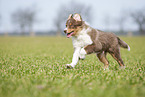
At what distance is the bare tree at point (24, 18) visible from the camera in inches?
2586

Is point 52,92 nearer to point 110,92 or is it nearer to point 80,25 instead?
point 110,92

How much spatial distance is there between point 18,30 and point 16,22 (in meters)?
3.43

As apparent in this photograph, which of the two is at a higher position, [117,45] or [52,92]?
[117,45]

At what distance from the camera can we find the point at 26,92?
9.71ft

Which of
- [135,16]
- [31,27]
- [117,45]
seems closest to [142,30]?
[135,16]

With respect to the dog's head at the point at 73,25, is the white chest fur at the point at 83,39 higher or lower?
lower

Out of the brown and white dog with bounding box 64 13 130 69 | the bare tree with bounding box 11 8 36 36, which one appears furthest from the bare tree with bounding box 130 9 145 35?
the brown and white dog with bounding box 64 13 130 69

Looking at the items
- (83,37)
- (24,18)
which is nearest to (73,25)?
(83,37)

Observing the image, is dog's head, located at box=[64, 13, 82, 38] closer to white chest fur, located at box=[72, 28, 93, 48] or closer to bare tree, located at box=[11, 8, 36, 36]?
white chest fur, located at box=[72, 28, 93, 48]

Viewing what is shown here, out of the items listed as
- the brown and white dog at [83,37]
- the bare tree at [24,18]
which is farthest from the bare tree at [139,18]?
the brown and white dog at [83,37]

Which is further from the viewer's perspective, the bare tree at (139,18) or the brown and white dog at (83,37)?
the bare tree at (139,18)

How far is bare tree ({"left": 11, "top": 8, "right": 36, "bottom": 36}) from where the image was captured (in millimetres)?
65688

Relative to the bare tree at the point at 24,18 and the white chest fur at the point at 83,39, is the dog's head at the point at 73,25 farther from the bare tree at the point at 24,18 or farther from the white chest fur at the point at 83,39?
the bare tree at the point at 24,18

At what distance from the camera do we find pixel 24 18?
68.0 metres
